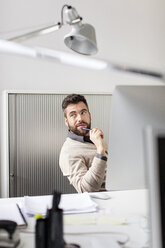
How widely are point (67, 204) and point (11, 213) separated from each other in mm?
333

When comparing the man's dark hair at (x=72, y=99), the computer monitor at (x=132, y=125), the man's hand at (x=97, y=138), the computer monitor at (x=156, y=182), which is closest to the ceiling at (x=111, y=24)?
the man's dark hair at (x=72, y=99)

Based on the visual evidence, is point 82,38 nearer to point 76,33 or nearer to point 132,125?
point 76,33

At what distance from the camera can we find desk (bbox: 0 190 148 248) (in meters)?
1.38

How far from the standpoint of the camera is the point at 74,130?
3.29 metres

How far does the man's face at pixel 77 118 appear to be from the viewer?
327 centimetres

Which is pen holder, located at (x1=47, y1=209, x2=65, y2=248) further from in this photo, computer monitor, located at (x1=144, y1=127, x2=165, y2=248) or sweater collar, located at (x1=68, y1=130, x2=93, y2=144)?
sweater collar, located at (x1=68, y1=130, x2=93, y2=144)

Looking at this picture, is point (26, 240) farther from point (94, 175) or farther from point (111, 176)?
point (94, 175)

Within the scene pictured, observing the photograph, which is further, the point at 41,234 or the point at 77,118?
the point at 77,118

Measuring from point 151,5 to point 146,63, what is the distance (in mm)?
732

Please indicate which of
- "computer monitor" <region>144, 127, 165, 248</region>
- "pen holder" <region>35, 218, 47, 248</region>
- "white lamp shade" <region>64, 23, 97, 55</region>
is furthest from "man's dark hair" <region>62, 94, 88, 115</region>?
"computer monitor" <region>144, 127, 165, 248</region>

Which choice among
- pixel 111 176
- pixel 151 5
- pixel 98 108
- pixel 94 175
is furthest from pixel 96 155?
pixel 151 5

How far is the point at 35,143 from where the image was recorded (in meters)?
3.18

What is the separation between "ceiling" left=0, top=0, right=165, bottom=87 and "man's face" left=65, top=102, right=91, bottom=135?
0.64 meters

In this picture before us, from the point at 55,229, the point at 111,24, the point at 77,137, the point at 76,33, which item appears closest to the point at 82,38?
the point at 76,33
